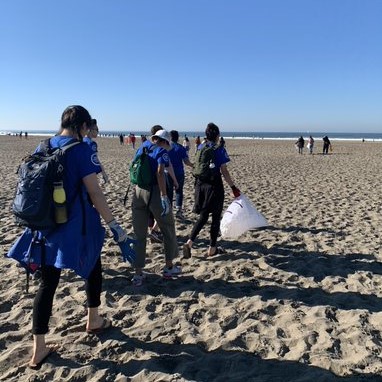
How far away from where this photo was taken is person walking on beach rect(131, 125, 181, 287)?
4.25m

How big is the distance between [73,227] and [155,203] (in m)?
1.59

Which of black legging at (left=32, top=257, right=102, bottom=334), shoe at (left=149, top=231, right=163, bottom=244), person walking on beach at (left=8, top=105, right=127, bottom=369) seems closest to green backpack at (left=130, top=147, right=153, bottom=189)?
person walking on beach at (left=8, top=105, right=127, bottom=369)

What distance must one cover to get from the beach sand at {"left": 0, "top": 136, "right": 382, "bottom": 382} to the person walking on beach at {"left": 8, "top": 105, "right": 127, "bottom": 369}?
50cm

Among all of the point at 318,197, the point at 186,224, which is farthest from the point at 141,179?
the point at 318,197

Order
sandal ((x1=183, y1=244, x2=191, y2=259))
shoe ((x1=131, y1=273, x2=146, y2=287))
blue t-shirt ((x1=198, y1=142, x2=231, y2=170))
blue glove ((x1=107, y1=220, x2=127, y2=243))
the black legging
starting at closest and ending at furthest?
the black legging → blue glove ((x1=107, y1=220, x2=127, y2=243)) → shoe ((x1=131, y1=273, x2=146, y2=287)) → blue t-shirt ((x1=198, y1=142, x2=231, y2=170)) → sandal ((x1=183, y1=244, x2=191, y2=259))

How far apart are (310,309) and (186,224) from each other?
3.74 metres

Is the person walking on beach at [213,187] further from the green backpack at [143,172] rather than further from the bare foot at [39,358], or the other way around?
the bare foot at [39,358]

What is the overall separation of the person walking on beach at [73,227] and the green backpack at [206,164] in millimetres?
2264

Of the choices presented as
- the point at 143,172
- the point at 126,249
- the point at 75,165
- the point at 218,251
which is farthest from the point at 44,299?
the point at 218,251

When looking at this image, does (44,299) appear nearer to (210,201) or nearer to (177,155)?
(210,201)

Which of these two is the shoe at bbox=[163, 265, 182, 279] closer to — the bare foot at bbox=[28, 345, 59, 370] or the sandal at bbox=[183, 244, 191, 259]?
the sandal at bbox=[183, 244, 191, 259]

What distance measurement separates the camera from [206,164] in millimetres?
5082

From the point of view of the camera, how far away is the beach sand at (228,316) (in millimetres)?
2932

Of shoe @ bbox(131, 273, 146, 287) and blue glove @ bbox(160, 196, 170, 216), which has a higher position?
blue glove @ bbox(160, 196, 170, 216)
